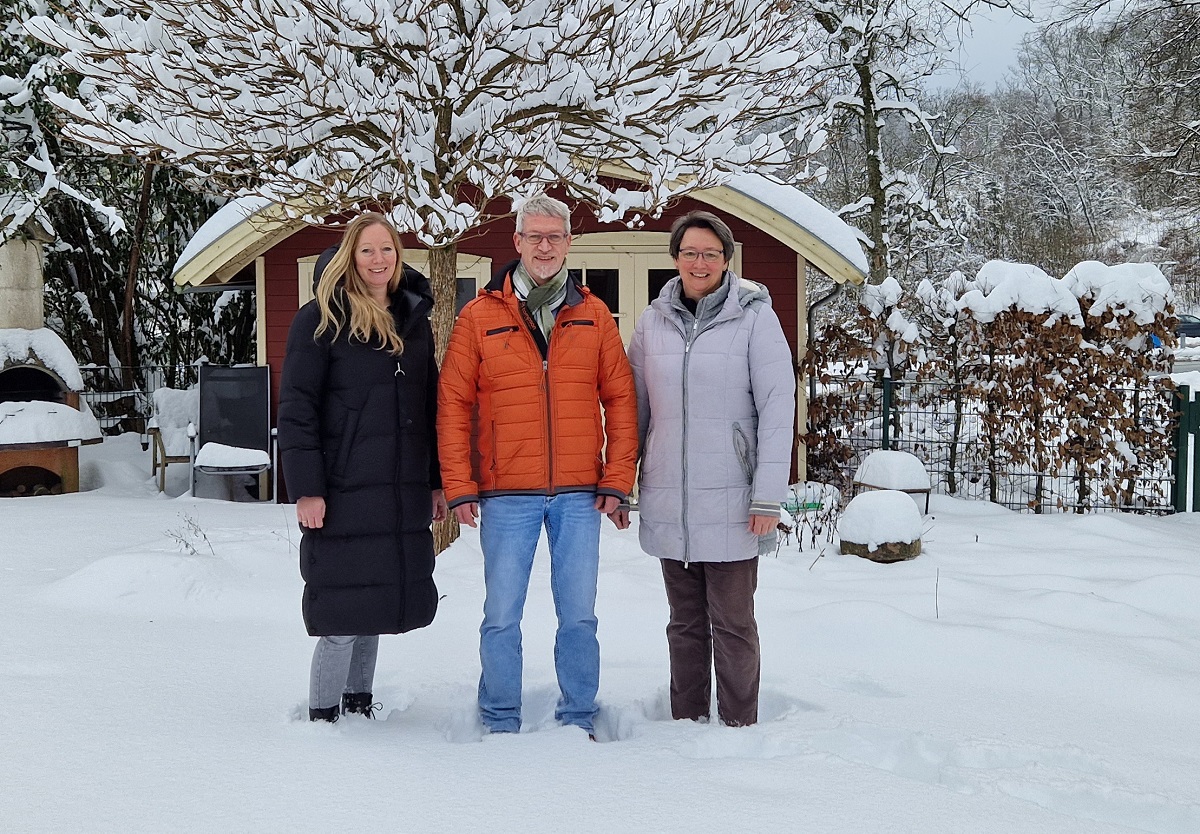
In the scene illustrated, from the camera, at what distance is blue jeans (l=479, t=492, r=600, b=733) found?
3156 millimetres

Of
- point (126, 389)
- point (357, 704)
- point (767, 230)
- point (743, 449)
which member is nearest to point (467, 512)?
point (357, 704)

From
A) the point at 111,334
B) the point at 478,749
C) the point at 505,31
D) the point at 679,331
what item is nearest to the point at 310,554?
the point at 478,749

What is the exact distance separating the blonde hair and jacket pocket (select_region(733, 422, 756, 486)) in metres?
1.13

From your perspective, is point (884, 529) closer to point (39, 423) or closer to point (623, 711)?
point (623, 711)

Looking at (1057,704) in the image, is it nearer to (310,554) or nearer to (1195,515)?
(310,554)

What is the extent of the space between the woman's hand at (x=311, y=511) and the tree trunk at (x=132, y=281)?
36.7 ft

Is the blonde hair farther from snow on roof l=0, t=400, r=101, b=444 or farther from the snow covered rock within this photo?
snow on roof l=0, t=400, r=101, b=444

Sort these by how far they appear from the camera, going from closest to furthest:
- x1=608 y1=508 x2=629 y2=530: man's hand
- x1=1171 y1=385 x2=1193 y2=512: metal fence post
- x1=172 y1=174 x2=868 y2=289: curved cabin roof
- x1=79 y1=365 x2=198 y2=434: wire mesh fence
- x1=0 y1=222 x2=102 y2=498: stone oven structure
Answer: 1. x1=608 y1=508 x2=629 y2=530: man's hand
2. x1=1171 y1=385 x2=1193 y2=512: metal fence post
3. x1=172 y1=174 x2=868 y2=289: curved cabin roof
4. x1=0 y1=222 x2=102 y2=498: stone oven structure
5. x1=79 y1=365 x2=198 y2=434: wire mesh fence

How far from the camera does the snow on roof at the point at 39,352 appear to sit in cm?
930

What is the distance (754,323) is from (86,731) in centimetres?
247

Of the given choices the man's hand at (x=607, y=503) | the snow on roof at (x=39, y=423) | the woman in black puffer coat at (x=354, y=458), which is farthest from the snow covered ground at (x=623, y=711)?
the snow on roof at (x=39, y=423)

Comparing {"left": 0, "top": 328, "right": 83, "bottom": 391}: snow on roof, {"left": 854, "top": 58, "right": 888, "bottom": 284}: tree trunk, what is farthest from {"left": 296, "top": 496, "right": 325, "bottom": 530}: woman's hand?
{"left": 854, "top": 58, "right": 888, "bottom": 284}: tree trunk

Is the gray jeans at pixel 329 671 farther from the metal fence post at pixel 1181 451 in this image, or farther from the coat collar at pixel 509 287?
the metal fence post at pixel 1181 451

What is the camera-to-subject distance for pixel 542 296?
123 inches
